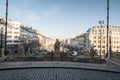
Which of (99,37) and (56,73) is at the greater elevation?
(99,37)

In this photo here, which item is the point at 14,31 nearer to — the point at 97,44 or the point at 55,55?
the point at 97,44

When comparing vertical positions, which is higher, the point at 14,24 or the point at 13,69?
the point at 14,24

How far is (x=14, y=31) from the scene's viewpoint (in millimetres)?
135250

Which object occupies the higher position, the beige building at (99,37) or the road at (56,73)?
the beige building at (99,37)

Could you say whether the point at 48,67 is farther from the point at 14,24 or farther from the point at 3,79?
the point at 14,24

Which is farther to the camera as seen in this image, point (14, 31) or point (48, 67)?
point (14, 31)

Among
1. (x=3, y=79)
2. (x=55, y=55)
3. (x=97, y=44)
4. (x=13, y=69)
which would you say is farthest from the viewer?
(x=97, y=44)

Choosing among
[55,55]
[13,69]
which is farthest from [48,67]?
[55,55]

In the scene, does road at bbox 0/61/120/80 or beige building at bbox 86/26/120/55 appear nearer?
road at bbox 0/61/120/80

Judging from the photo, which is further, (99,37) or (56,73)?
(99,37)

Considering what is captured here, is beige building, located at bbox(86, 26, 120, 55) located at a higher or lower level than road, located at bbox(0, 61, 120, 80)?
higher

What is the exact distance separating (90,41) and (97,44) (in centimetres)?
495

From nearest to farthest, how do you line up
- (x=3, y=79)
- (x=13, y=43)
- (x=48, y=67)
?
(x=3, y=79) < (x=48, y=67) < (x=13, y=43)

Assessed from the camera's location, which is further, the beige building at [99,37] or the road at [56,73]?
the beige building at [99,37]
